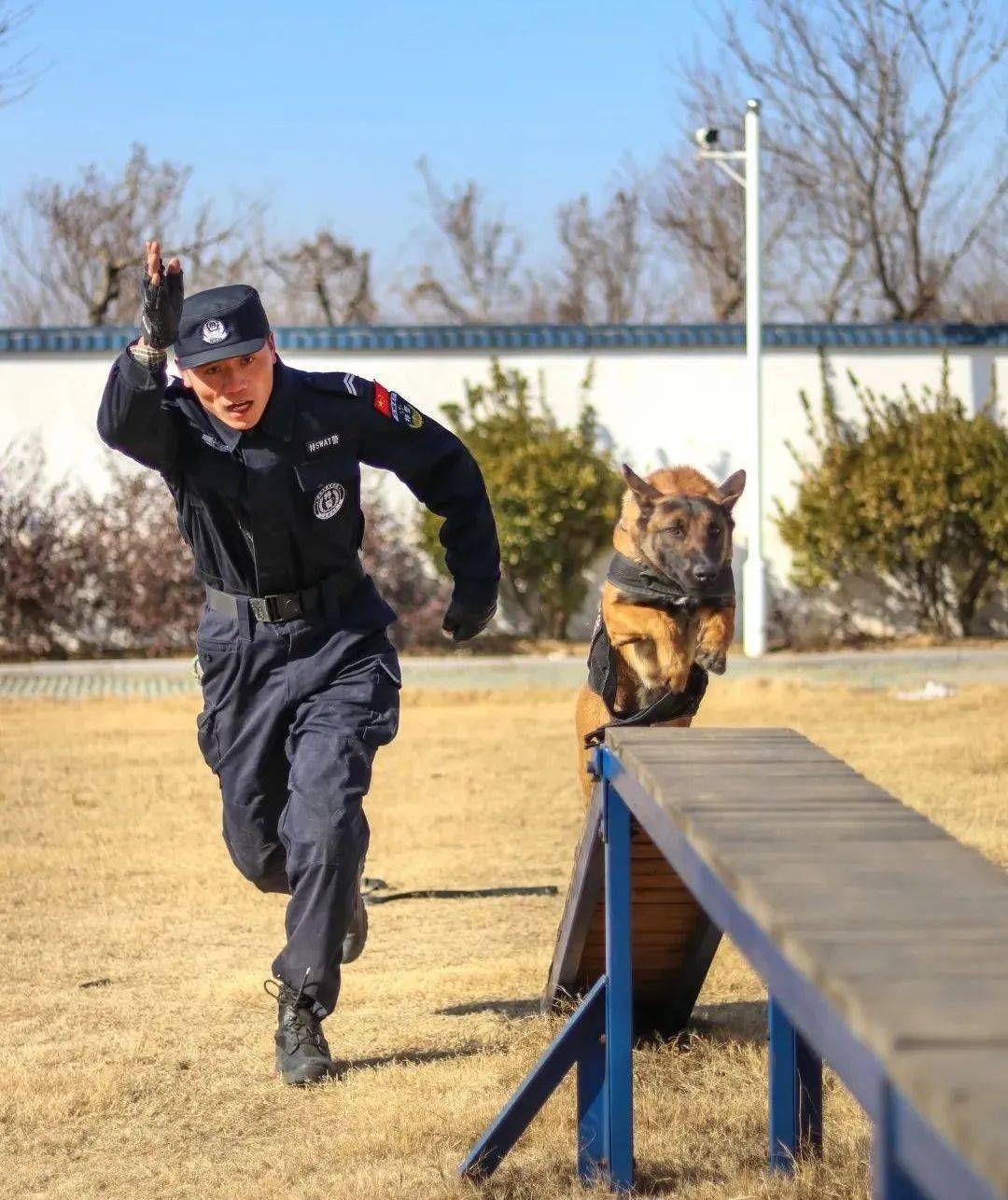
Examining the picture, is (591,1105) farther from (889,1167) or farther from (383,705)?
(889,1167)

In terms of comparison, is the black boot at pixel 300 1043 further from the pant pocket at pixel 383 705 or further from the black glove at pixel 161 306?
the black glove at pixel 161 306

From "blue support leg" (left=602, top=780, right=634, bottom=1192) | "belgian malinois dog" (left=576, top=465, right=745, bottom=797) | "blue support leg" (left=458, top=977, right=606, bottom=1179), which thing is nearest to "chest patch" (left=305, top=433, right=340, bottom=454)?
"belgian malinois dog" (left=576, top=465, right=745, bottom=797)

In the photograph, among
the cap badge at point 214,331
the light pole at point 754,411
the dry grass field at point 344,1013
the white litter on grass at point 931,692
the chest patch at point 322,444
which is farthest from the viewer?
the light pole at point 754,411

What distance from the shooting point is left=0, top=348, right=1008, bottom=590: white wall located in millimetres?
18750

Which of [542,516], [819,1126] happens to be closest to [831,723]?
[542,516]

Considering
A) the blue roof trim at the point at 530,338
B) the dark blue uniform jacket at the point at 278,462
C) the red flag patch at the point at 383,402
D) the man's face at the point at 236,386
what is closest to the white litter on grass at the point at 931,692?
the blue roof trim at the point at 530,338

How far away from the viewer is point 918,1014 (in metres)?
1.73

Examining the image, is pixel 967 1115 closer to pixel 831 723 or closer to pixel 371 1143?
pixel 371 1143

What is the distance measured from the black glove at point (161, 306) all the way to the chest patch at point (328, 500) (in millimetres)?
557

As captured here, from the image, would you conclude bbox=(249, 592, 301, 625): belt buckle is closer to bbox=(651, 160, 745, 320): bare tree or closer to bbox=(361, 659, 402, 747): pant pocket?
bbox=(361, 659, 402, 747): pant pocket

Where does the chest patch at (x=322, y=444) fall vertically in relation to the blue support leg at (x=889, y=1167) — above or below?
above

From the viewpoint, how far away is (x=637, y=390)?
1911 centimetres

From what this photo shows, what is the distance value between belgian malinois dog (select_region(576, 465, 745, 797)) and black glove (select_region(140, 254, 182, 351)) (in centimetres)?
146

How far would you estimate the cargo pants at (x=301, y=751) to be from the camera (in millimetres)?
4355
